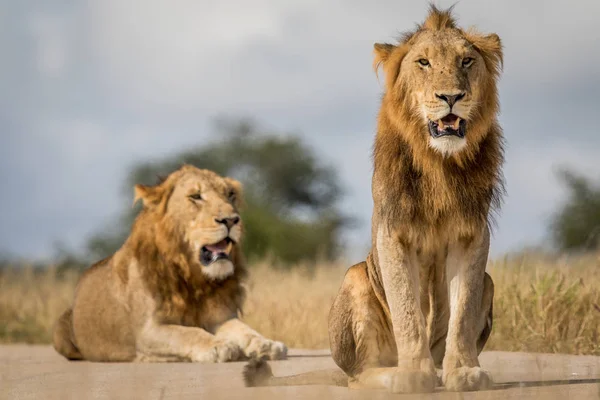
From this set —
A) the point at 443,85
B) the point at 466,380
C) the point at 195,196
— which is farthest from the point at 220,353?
the point at 443,85

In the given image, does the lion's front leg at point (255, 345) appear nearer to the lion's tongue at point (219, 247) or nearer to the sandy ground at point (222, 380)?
the sandy ground at point (222, 380)

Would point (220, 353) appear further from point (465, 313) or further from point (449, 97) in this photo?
point (449, 97)

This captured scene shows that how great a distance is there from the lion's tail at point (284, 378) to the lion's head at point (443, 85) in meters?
1.29

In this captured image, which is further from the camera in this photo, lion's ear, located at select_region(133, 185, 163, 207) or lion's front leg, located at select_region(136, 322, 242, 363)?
lion's ear, located at select_region(133, 185, 163, 207)

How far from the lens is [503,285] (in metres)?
8.05

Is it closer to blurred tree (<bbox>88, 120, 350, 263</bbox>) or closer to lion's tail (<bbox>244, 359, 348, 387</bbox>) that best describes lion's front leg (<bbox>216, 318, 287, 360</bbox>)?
lion's tail (<bbox>244, 359, 348, 387</bbox>)

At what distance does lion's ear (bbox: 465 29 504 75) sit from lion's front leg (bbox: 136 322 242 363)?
2.99 m

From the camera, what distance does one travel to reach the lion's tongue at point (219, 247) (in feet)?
25.6

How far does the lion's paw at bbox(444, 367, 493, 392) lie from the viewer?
14.8 feet

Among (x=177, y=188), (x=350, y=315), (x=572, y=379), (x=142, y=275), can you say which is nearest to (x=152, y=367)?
(x=142, y=275)

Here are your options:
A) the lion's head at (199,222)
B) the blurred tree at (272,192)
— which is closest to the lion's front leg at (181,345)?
the lion's head at (199,222)

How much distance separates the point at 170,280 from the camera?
7766 mm

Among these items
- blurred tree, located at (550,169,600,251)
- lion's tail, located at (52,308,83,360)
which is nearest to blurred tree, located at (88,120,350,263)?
blurred tree, located at (550,169,600,251)

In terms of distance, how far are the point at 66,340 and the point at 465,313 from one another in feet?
14.5
